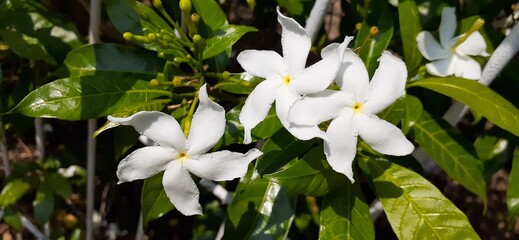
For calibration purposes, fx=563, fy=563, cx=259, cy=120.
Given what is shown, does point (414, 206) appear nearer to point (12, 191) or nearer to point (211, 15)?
point (211, 15)

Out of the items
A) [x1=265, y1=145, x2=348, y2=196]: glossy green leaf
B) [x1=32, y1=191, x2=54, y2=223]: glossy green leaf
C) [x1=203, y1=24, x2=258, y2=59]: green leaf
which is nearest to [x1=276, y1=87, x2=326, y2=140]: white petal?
[x1=265, y1=145, x2=348, y2=196]: glossy green leaf

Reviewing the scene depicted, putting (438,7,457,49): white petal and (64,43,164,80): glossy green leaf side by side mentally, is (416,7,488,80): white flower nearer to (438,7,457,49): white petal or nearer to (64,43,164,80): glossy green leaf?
(438,7,457,49): white petal

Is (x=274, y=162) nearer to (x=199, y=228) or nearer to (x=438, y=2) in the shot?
(x=438, y=2)

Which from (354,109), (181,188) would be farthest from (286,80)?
(181,188)

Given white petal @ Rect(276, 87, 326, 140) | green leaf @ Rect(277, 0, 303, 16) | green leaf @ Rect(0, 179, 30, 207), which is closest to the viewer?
white petal @ Rect(276, 87, 326, 140)

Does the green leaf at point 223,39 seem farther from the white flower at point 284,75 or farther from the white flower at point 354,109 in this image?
the white flower at point 354,109

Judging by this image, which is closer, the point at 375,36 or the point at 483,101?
the point at 483,101

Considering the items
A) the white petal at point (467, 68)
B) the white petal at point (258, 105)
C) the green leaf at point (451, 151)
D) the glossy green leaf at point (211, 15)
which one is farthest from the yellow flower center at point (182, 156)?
the white petal at point (467, 68)
